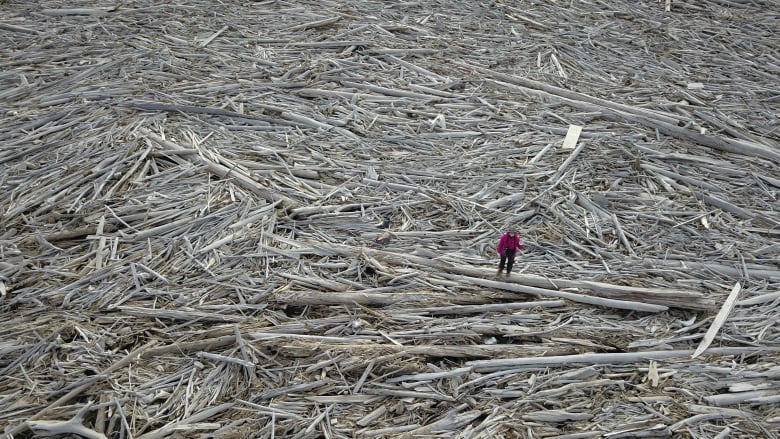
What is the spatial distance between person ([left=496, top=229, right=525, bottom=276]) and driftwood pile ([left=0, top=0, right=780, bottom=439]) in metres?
0.10

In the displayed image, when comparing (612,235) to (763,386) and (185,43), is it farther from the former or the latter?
(185,43)

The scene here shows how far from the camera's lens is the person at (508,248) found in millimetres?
4082

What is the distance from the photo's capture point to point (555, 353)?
3836 millimetres

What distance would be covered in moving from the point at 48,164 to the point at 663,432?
4.47 meters

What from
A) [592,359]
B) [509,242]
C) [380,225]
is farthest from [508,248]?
[380,225]

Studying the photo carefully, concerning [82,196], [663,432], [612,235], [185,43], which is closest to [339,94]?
[185,43]

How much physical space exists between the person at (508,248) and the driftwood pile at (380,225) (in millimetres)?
97

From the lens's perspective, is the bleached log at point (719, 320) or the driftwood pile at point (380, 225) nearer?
the driftwood pile at point (380, 225)

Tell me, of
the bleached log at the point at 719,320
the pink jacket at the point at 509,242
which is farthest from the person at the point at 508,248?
the bleached log at the point at 719,320

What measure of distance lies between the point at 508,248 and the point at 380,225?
98 cm

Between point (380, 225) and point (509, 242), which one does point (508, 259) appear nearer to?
point (509, 242)

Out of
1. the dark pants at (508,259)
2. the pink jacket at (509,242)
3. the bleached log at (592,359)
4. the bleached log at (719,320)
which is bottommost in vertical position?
the bleached log at (592,359)

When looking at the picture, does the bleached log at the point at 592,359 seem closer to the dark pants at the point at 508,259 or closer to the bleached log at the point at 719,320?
the bleached log at the point at 719,320

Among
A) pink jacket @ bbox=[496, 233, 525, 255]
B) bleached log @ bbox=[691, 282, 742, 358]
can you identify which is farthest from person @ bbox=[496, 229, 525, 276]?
A: bleached log @ bbox=[691, 282, 742, 358]
